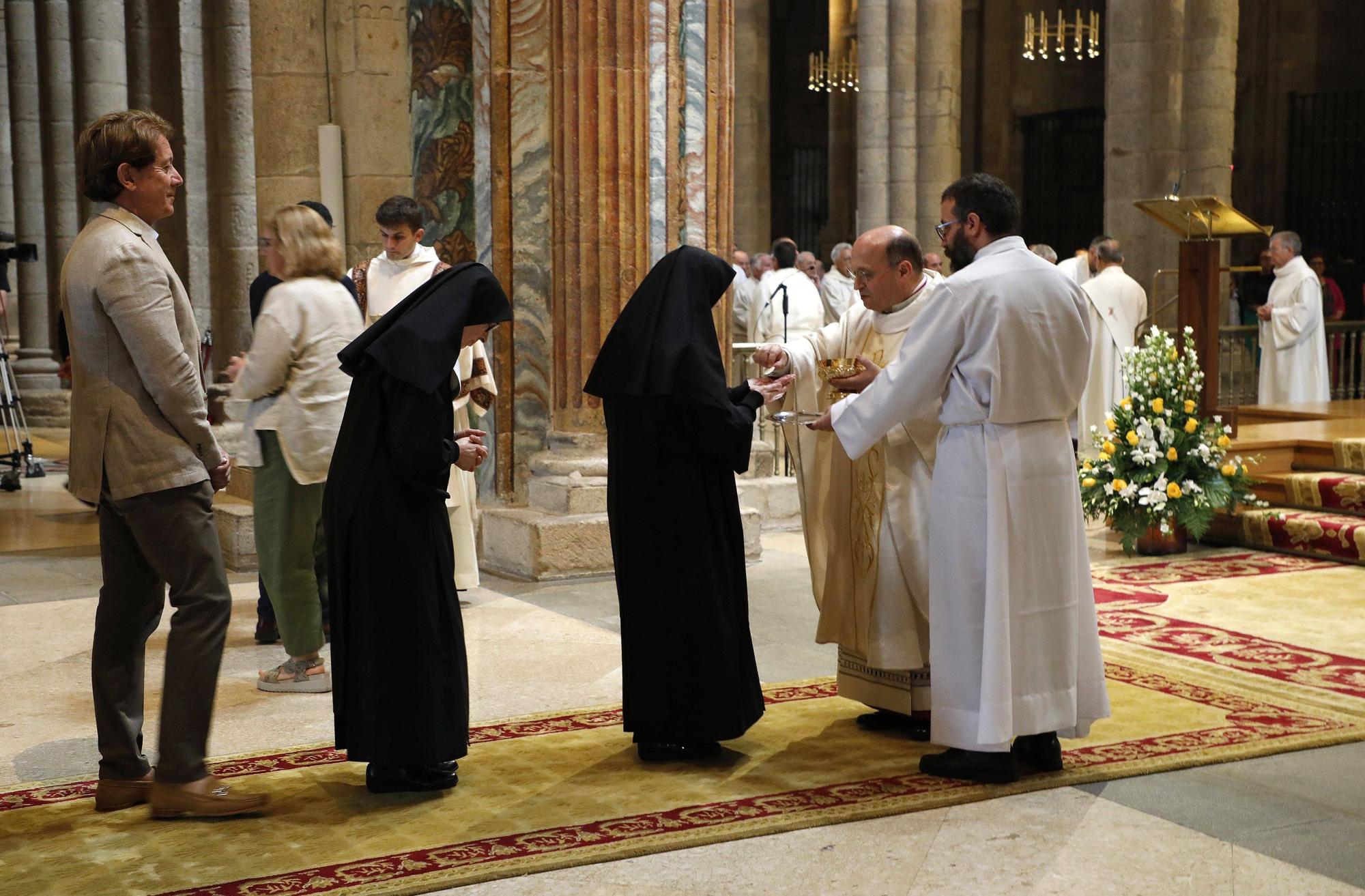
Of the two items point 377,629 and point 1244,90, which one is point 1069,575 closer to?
point 377,629

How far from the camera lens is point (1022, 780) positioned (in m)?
4.37

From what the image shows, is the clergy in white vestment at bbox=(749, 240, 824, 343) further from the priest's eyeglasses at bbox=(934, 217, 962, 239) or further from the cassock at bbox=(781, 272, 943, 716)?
the priest's eyeglasses at bbox=(934, 217, 962, 239)

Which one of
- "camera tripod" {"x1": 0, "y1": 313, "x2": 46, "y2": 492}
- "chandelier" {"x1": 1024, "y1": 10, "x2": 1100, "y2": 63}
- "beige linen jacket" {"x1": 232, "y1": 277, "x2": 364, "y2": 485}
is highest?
"chandelier" {"x1": 1024, "y1": 10, "x2": 1100, "y2": 63}

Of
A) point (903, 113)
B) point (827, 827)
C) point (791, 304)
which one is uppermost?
point (903, 113)

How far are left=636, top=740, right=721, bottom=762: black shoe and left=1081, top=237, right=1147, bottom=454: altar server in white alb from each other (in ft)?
24.0

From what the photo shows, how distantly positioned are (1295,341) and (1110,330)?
246 centimetres

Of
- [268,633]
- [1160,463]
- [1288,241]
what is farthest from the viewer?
[1288,241]

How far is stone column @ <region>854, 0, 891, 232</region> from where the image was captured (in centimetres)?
1661

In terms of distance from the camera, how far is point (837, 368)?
482 cm

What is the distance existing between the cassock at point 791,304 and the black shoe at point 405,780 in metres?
8.87

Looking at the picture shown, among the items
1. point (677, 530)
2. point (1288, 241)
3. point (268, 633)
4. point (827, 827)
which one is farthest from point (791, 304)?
point (827, 827)

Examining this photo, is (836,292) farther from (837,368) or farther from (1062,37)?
(837,368)

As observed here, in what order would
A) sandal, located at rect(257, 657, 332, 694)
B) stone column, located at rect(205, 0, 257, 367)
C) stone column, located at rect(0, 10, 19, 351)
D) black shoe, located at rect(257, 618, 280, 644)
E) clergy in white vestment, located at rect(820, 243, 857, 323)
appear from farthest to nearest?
stone column, located at rect(0, 10, 19, 351) < clergy in white vestment, located at rect(820, 243, 857, 323) < stone column, located at rect(205, 0, 257, 367) < black shoe, located at rect(257, 618, 280, 644) < sandal, located at rect(257, 657, 332, 694)

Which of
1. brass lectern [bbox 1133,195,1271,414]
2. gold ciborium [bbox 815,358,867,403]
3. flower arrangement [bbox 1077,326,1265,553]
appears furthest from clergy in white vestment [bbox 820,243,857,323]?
gold ciborium [bbox 815,358,867,403]
